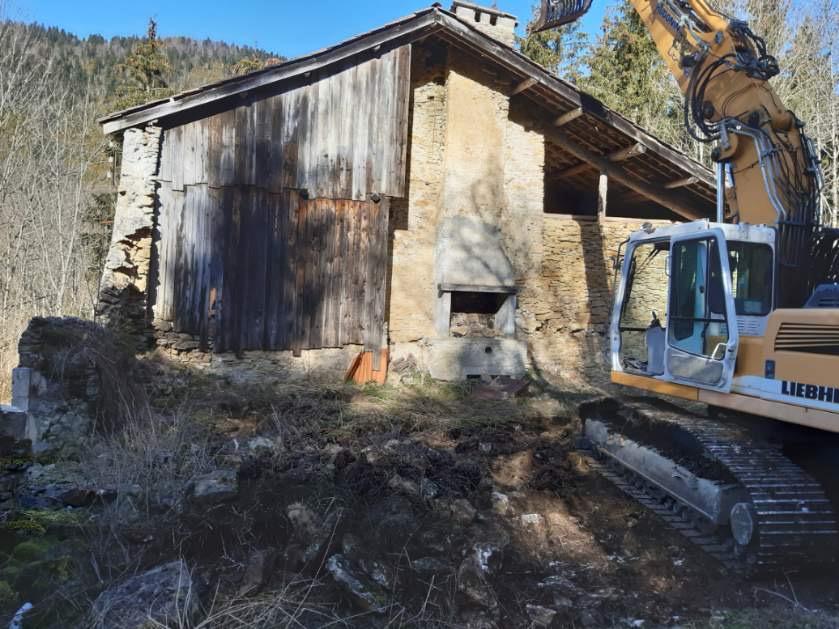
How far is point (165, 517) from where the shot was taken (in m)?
4.80

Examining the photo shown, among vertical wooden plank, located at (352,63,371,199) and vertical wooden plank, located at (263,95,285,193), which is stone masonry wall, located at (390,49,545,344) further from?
vertical wooden plank, located at (263,95,285,193)

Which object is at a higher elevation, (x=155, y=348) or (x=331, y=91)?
(x=331, y=91)

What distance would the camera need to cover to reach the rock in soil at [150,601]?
347cm

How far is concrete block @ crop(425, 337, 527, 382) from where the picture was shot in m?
11.5

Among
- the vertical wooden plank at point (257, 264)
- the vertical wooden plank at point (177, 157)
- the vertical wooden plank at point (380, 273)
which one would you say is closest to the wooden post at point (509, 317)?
the vertical wooden plank at point (380, 273)

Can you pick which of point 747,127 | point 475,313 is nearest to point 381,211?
point 475,313

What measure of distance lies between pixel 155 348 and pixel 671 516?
7784 mm

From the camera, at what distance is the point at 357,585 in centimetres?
416

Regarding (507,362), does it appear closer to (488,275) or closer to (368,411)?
(488,275)

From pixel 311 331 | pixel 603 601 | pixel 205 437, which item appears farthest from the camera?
pixel 311 331

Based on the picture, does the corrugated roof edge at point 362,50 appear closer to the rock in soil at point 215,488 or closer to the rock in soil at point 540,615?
the rock in soil at point 215,488

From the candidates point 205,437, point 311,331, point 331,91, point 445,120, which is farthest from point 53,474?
point 445,120

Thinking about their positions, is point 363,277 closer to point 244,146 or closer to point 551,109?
point 244,146

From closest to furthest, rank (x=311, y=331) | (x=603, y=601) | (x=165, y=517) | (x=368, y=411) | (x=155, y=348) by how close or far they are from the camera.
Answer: (x=603, y=601) → (x=165, y=517) → (x=368, y=411) → (x=155, y=348) → (x=311, y=331)
